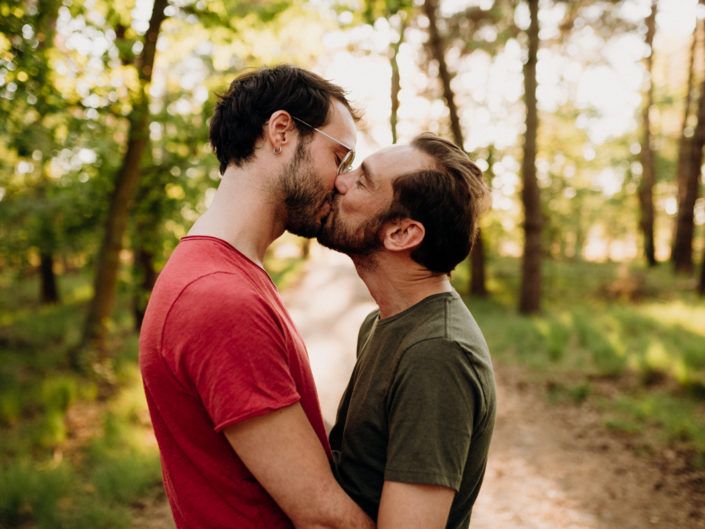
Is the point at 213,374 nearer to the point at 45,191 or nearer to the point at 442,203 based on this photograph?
the point at 442,203

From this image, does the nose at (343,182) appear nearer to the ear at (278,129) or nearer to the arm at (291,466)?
the ear at (278,129)

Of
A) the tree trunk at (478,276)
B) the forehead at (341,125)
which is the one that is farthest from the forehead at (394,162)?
the tree trunk at (478,276)

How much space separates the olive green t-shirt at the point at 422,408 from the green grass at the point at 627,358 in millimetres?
4590

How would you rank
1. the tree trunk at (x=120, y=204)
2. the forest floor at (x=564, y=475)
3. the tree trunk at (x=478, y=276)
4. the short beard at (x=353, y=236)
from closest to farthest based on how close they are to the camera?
the short beard at (x=353, y=236) < the forest floor at (x=564, y=475) < the tree trunk at (x=120, y=204) < the tree trunk at (x=478, y=276)

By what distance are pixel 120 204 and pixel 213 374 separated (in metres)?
6.43

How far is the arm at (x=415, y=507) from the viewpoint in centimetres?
143

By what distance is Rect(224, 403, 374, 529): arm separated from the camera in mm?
1409

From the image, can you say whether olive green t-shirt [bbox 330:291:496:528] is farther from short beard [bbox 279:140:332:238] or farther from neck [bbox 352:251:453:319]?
short beard [bbox 279:140:332:238]

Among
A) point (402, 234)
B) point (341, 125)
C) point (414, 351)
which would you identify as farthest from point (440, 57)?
point (414, 351)

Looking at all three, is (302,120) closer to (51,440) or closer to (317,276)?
(51,440)

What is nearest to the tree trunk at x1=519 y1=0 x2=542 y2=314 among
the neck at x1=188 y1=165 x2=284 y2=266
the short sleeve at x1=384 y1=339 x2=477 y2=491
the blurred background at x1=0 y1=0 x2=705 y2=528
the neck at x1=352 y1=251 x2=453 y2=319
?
the blurred background at x1=0 y1=0 x2=705 y2=528

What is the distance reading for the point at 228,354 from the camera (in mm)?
1393

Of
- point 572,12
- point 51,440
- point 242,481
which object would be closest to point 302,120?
point 242,481

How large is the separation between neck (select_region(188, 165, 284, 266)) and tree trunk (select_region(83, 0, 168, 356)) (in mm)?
4634
